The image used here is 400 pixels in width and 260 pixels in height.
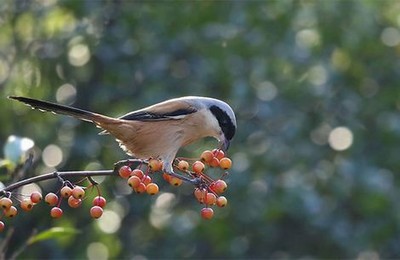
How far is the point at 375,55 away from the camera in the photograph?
24.7 ft

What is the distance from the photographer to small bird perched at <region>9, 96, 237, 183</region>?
3.96m

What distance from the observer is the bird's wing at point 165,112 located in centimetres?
408

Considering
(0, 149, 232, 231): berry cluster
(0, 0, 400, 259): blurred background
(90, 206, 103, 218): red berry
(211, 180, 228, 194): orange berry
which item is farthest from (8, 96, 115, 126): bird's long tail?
(0, 0, 400, 259): blurred background

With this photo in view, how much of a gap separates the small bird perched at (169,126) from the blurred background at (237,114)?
190 centimetres

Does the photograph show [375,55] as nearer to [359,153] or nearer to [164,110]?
[359,153]

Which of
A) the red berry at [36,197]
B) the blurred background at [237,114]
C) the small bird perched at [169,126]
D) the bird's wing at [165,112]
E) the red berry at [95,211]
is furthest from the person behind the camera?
the blurred background at [237,114]

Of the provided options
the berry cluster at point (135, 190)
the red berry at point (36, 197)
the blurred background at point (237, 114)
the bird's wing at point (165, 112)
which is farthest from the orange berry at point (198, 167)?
the blurred background at point (237, 114)

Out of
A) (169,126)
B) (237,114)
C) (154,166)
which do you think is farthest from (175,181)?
(237,114)

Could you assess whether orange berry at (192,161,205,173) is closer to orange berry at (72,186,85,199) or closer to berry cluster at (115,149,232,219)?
berry cluster at (115,149,232,219)

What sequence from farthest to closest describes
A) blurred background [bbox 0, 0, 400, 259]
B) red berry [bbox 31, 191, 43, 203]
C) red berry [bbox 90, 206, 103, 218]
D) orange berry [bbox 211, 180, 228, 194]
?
blurred background [bbox 0, 0, 400, 259], orange berry [bbox 211, 180, 228, 194], red berry [bbox 90, 206, 103, 218], red berry [bbox 31, 191, 43, 203]

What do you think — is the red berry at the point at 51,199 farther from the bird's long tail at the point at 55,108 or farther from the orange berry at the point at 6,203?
the bird's long tail at the point at 55,108

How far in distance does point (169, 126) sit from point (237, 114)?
2499 millimetres

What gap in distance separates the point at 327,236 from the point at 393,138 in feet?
2.80

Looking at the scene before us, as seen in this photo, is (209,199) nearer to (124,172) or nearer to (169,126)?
(124,172)
